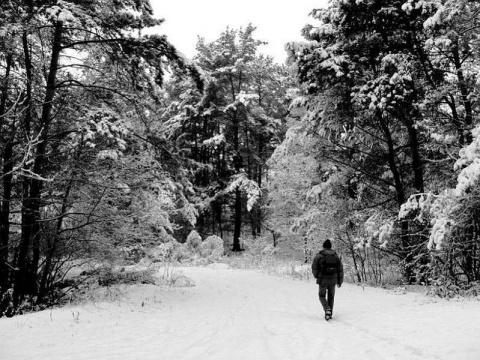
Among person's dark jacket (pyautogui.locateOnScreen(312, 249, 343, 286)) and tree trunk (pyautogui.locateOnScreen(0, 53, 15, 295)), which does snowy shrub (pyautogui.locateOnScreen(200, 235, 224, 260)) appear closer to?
tree trunk (pyautogui.locateOnScreen(0, 53, 15, 295))

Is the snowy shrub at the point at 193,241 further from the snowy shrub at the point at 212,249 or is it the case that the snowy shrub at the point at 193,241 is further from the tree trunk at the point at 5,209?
the tree trunk at the point at 5,209

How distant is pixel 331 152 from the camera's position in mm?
14375

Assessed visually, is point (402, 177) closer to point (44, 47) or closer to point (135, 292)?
point (135, 292)

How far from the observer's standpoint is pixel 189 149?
41.3 feet

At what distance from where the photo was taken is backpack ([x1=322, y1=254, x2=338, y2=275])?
333 inches

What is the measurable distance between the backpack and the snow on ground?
0.97 m

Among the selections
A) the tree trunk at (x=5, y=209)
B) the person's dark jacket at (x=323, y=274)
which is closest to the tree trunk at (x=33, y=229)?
the tree trunk at (x=5, y=209)

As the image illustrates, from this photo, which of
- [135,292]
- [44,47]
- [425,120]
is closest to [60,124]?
[44,47]

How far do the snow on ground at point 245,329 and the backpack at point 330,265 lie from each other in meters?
0.97

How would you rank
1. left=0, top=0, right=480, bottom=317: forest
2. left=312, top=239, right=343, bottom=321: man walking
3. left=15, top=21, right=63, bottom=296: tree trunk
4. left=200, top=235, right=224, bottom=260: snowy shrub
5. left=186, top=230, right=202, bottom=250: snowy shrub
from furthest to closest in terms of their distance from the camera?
left=186, top=230, right=202, bottom=250: snowy shrub < left=200, top=235, right=224, bottom=260: snowy shrub < left=15, top=21, right=63, bottom=296: tree trunk < left=0, top=0, right=480, bottom=317: forest < left=312, top=239, right=343, bottom=321: man walking

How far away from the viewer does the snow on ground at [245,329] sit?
5504 mm

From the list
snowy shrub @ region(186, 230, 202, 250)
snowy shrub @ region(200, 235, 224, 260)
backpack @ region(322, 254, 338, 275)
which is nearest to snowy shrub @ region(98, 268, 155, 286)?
backpack @ region(322, 254, 338, 275)

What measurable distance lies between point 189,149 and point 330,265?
246 inches

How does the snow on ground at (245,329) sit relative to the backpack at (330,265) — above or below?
below
